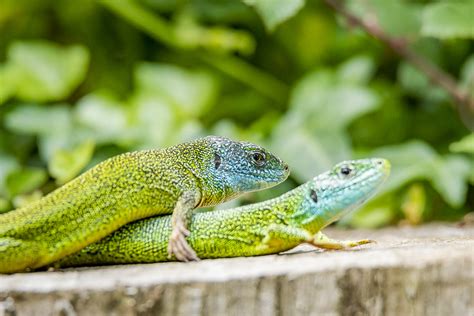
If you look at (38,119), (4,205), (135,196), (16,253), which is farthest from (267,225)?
(38,119)

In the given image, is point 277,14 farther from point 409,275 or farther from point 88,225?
point 409,275

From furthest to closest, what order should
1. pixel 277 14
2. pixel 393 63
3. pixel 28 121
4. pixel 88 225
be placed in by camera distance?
pixel 393 63
pixel 28 121
pixel 277 14
pixel 88 225

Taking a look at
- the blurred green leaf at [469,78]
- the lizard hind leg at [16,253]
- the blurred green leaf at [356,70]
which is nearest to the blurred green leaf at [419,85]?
the blurred green leaf at [356,70]

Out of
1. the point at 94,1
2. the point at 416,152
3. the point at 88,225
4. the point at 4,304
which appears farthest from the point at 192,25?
the point at 4,304

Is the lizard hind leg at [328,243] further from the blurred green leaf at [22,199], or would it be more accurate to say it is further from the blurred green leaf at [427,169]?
the blurred green leaf at [22,199]

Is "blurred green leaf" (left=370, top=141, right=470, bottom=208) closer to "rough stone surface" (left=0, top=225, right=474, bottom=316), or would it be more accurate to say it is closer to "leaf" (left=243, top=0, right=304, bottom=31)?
"leaf" (left=243, top=0, right=304, bottom=31)

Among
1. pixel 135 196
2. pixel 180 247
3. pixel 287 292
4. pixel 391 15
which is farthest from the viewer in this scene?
pixel 391 15

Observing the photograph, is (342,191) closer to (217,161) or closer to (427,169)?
(217,161)
